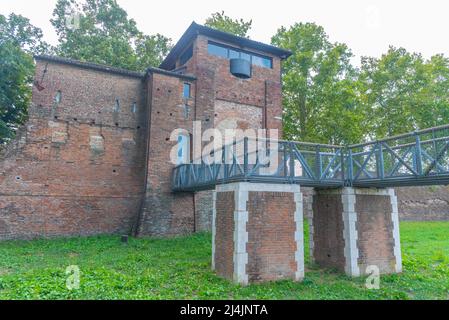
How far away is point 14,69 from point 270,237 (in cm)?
1401

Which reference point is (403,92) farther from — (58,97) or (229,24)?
(58,97)

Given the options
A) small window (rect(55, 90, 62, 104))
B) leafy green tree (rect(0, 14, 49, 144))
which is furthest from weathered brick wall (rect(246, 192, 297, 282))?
leafy green tree (rect(0, 14, 49, 144))

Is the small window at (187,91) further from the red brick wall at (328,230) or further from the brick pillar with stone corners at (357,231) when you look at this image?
the brick pillar with stone corners at (357,231)

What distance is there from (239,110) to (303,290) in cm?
1133

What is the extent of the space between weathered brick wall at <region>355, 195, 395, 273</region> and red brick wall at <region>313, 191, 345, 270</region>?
493 millimetres

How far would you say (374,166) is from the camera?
320 inches

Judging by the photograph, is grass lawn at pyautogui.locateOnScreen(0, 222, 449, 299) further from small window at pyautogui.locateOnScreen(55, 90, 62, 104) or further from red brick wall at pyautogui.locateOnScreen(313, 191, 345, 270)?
small window at pyautogui.locateOnScreen(55, 90, 62, 104)

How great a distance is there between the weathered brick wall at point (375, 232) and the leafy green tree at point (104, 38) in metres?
17.5

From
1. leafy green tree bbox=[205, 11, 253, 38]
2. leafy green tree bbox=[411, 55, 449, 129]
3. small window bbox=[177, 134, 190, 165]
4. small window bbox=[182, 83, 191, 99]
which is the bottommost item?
small window bbox=[177, 134, 190, 165]

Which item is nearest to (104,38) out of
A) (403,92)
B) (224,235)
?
(224,235)

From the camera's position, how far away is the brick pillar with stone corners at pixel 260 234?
7.23 metres

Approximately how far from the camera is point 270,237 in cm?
754

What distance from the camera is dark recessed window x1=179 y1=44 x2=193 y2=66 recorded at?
16.7 metres

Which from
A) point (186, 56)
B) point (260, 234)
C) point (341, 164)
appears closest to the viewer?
point (260, 234)
